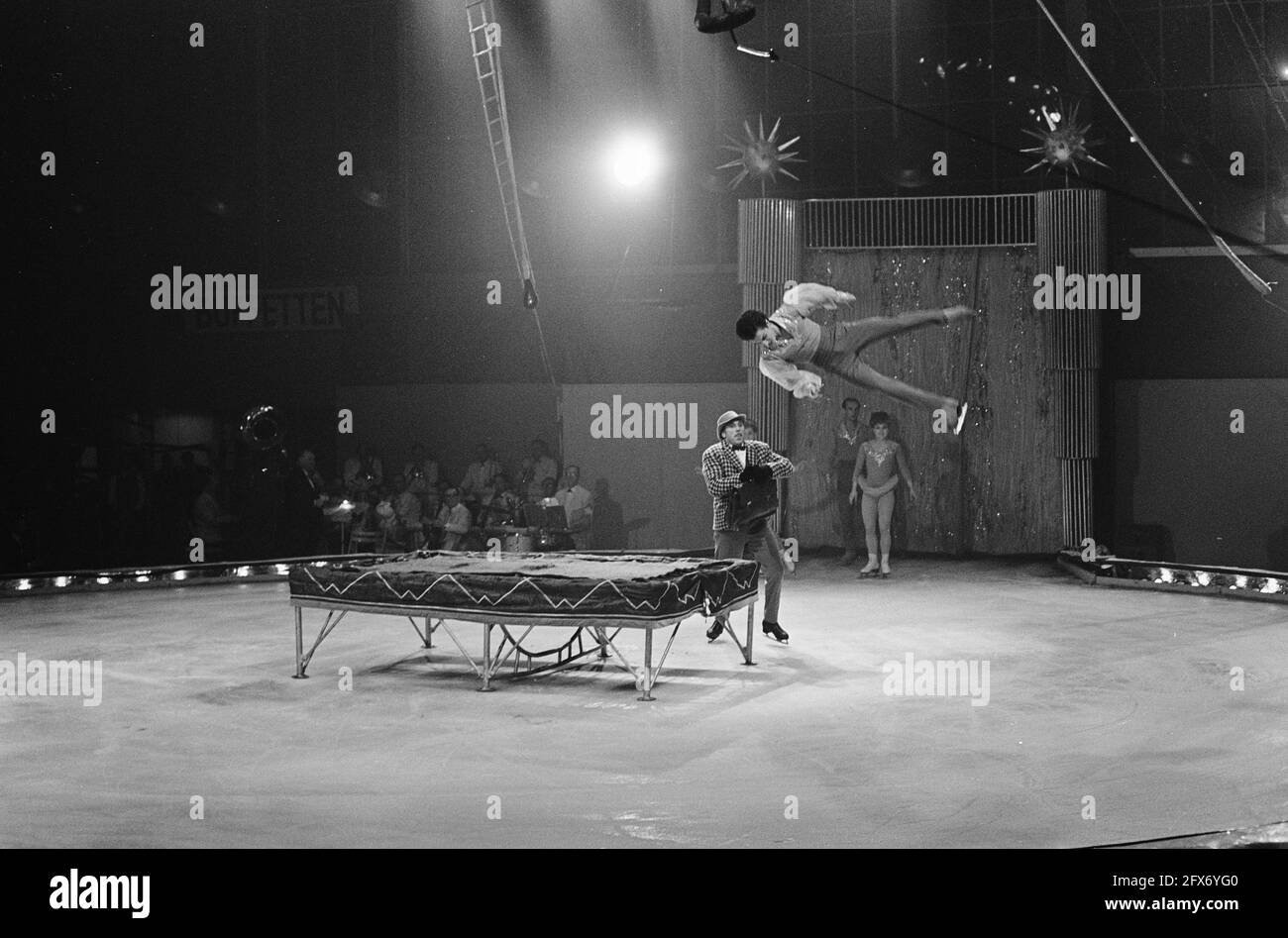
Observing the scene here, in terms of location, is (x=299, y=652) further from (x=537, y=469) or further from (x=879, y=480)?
(x=537, y=469)

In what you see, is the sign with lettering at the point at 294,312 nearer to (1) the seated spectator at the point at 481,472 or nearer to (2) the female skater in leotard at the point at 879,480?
(1) the seated spectator at the point at 481,472

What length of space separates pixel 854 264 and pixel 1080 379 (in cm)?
290

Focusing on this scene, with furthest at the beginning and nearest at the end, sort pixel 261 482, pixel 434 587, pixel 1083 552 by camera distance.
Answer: pixel 261 482 < pixel 1083 552 < pixel 434 587

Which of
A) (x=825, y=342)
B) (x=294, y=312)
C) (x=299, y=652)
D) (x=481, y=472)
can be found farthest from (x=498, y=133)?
(x=299, y=652)

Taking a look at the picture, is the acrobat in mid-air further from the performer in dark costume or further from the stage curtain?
the stage curtain

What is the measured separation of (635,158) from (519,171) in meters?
1.55

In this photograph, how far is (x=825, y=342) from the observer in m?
10.2

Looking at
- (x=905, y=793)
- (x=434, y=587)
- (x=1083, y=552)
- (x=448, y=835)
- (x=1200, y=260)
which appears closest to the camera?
(x=448, y=835)

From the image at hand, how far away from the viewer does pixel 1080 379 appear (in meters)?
15.3

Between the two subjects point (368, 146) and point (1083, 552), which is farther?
point (368, 146)

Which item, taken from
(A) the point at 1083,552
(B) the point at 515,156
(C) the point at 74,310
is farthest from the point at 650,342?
(C) the point at 74,310

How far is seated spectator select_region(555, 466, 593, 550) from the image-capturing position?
15.6m

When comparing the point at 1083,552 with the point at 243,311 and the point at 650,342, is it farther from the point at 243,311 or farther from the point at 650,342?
the point at 243,311

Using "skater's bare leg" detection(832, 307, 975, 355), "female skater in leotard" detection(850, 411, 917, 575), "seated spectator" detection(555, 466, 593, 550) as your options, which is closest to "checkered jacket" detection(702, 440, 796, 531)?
"skater's bare leg" detection(832, 307, 975, 355)
